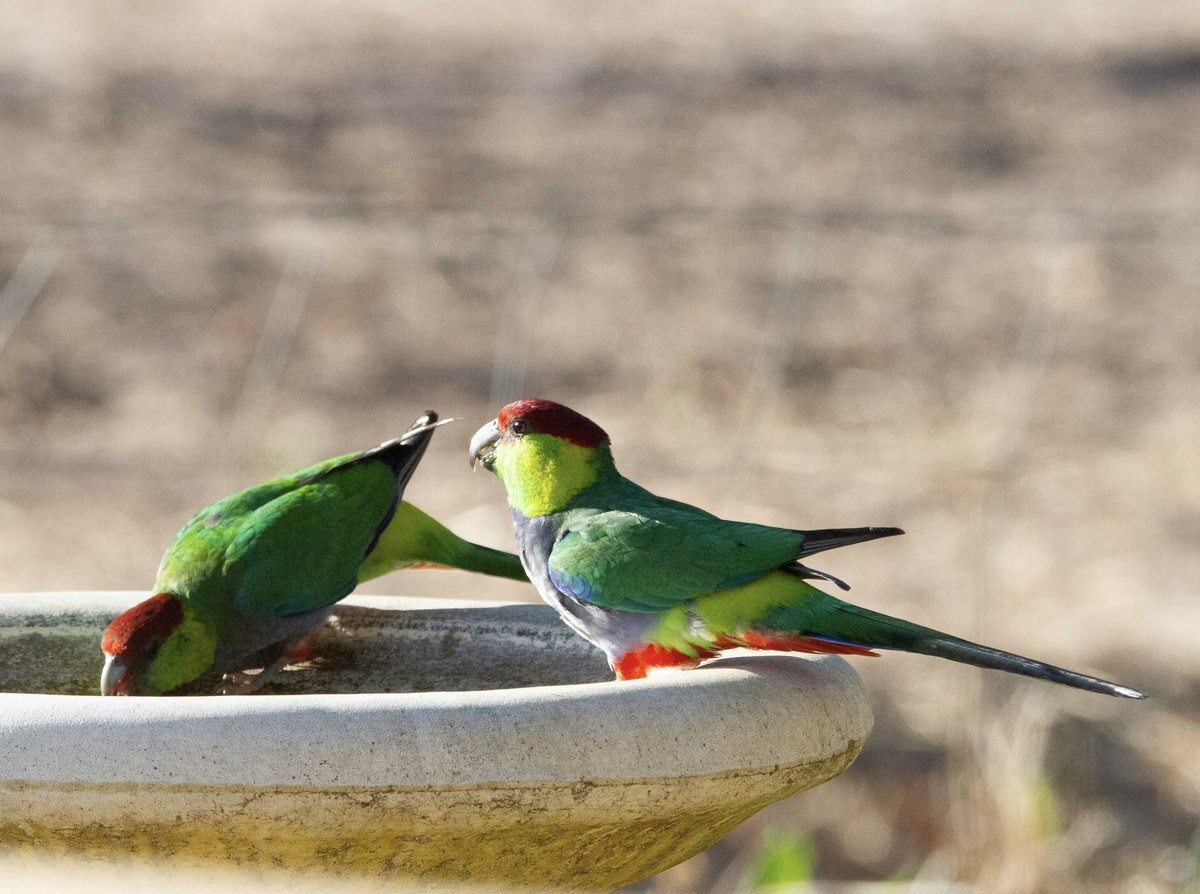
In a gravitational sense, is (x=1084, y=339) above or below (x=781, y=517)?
above

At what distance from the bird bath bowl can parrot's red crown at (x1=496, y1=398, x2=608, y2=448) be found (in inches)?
21.7

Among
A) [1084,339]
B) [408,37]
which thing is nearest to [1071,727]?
[1084,339]

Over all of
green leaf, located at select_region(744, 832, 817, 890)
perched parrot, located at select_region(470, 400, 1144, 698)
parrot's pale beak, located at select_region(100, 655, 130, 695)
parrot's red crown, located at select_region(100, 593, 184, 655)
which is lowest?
green leaf, located at select_region(744, 832, 817, 890)

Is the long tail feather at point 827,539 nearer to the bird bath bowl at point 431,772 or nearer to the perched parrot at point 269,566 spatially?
the bird bath bowl at point 431,772

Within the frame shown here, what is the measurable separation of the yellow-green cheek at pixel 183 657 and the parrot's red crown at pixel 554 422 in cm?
59

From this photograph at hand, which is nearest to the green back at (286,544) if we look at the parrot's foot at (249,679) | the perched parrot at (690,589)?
the parrot's foot at (249,679)

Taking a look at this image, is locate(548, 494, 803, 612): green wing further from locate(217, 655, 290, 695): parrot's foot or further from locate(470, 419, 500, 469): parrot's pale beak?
locate(217, 655, 290, 695): parrot's foot

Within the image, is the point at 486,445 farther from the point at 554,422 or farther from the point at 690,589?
the point at 690,589

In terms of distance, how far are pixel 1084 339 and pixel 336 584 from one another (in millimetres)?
5442

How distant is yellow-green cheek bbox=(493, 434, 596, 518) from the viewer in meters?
2.20

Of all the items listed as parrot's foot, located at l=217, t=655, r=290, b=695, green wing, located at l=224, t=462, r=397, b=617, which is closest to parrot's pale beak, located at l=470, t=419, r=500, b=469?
green wing, located at l=224, t=462, r=397, b=617

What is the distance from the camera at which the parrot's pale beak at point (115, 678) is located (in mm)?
2068

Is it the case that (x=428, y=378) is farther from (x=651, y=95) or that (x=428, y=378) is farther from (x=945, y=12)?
(x=945, y=12)

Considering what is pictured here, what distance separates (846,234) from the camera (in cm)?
775
